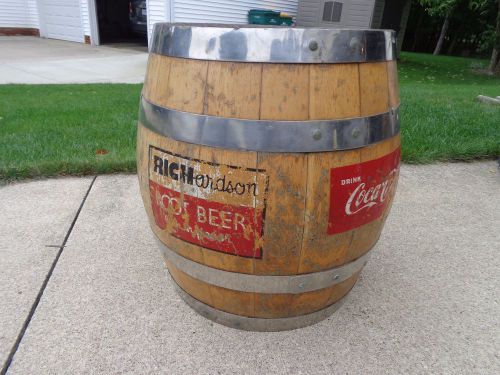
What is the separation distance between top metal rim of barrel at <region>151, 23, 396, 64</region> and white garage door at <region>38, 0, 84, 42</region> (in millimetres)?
15207

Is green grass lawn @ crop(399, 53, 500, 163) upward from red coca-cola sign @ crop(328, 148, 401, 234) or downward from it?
downward

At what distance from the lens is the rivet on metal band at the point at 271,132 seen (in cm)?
153

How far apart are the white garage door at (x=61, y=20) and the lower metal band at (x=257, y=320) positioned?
49.6 feet

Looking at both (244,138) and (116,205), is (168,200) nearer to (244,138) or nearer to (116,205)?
(244,138)

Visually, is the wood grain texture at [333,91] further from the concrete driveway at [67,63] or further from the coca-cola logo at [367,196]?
the concrete driveway at [67,63]

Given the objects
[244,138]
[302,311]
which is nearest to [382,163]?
[244,138]

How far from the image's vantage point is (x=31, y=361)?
73.3 inches

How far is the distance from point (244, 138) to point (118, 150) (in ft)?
9.04

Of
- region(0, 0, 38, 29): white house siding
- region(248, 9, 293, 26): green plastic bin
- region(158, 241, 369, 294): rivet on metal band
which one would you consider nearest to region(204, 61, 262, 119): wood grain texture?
region(158, 241, 369, 294): rivet on metal band

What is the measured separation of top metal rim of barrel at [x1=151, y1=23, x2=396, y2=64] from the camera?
1.47 meters

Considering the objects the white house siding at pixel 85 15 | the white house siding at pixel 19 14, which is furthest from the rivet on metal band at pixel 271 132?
the white house siding at pixel 19 14

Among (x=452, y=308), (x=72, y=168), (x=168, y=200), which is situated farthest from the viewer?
(x=72, y=168)

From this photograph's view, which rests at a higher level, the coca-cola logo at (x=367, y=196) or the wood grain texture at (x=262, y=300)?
the coca-cola logo at (x=367, y=196)

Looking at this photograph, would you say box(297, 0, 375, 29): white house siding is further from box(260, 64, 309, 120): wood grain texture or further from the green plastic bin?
box(260, 64, 309, 120): wood grain texture
